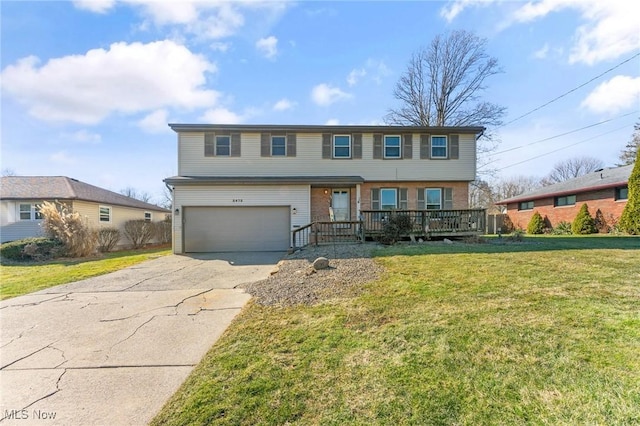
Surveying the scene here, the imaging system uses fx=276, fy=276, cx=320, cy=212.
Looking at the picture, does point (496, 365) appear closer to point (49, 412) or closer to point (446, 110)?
point (49, 412)

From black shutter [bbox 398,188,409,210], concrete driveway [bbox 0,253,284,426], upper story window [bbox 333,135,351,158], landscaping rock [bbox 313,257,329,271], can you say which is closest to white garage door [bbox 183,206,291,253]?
upper story window [bbox 333,135,351,158]

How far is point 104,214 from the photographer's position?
18125 millimetres

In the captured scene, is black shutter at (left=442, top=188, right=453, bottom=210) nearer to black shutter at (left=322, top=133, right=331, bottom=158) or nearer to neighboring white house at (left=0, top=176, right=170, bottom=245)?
black shutter at (left=322, top=133, right=331, bottom=158)

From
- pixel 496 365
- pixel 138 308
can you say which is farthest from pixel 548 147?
pixel 138 308

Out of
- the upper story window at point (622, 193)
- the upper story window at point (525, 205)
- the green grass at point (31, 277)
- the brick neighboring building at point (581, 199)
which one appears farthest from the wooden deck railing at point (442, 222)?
the upper story window at point (525, 205)

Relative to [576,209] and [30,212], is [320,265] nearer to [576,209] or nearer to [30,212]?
[30,212]

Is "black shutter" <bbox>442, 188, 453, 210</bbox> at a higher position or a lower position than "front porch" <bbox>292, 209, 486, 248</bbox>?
higher

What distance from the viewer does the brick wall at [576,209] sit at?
1689cm

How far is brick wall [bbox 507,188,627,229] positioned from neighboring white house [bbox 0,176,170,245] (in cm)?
3006

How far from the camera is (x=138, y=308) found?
16.8ft

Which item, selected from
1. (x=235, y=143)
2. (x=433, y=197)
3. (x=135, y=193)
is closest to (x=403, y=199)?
(x=433, y=197)

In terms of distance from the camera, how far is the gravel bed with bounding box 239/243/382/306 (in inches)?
201

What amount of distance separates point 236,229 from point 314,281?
811 centimetres

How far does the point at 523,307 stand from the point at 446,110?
23.9m
